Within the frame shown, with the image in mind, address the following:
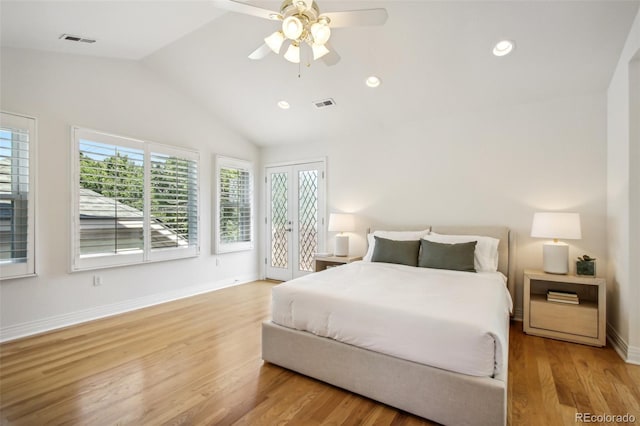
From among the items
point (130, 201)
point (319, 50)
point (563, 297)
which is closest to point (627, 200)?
point (563, 297)

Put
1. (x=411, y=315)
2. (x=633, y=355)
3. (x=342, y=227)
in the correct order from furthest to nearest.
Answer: (x=342, y=227)
(x=633, y=355)
(x=411, y=315)

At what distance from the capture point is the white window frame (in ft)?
16.5

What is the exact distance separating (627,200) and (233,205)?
4.96m

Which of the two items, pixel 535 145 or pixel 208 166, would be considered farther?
pixel 208 166

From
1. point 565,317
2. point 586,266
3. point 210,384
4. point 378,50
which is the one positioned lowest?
point 210,384

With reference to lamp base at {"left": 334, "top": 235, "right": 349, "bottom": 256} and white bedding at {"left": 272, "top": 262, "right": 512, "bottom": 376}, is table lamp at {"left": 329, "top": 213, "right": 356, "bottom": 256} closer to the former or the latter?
lamp base at {"left": 334, "top": 235, "right": 349, "bottom": 256}

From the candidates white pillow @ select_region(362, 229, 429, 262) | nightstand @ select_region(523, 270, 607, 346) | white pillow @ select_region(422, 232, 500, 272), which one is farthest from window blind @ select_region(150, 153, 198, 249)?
nightstand @ select_region(523, 270, 607, 346)

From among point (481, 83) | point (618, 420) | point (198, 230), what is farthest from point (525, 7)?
point (198, 230)

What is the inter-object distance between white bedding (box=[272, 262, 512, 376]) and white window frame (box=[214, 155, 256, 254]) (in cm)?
272

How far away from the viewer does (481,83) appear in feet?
10.9

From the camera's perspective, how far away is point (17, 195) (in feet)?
9.95

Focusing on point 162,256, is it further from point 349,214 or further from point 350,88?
point 350,88

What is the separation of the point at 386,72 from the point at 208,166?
10.1ft

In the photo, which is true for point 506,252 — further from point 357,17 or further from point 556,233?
point 357,17
